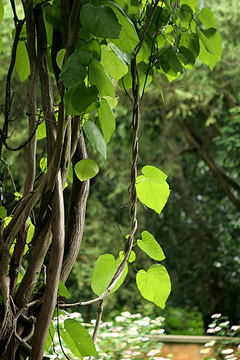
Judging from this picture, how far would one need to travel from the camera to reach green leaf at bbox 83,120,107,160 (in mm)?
385

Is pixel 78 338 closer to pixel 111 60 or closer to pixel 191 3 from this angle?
pixel 111 60

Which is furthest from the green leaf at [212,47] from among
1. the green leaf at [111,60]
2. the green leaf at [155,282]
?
the green leaf at [155,282]

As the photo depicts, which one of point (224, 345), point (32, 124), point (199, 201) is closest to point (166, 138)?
point (199, 201)

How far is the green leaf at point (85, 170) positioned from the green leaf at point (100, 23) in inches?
5.1

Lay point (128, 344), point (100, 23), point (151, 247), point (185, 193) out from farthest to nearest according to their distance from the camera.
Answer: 1. point (185, 193)
2. point (128, 344)
3. point (151, 247)
4. point (100, 23)

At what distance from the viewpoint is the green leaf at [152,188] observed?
456 millimetres

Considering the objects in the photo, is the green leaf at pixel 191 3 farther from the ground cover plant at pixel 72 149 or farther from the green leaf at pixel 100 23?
the green leaf at pixel 100 23

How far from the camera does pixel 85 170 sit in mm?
416

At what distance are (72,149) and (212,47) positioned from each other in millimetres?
214

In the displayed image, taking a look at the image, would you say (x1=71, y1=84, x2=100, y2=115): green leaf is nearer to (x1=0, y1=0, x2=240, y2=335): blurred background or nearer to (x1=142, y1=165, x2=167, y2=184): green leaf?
(x1=142, y1=165, x2=167, y2=184): green leaf

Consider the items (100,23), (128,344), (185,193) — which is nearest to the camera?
(100,23)

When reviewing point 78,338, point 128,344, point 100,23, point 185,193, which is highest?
point 185,193

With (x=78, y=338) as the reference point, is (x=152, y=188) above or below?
above

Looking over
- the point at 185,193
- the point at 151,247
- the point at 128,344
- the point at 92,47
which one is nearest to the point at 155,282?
the point at 151,247
